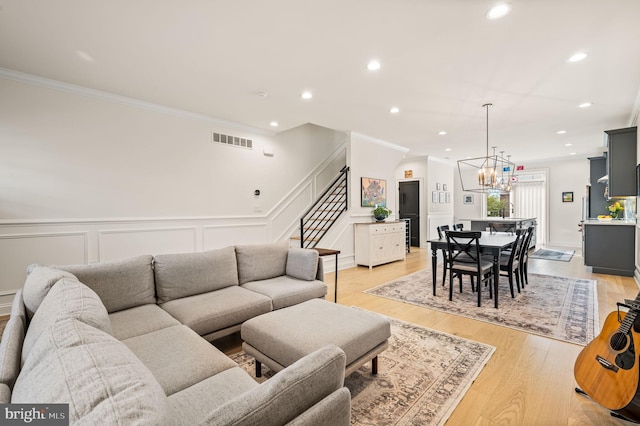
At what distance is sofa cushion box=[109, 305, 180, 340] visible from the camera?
183 centimetres

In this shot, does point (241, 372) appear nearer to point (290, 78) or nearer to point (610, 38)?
point (290, 78)

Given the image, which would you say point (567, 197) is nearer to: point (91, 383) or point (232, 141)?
point (232, 141)

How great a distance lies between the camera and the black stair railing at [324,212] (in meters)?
5.79

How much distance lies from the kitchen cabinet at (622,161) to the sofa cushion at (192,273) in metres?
5.95

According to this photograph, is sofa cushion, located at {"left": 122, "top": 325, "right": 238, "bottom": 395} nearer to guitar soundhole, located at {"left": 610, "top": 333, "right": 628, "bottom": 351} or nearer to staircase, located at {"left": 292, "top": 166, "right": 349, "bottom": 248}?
guitar soundhole, located at {"left": 610, "top": 333, "right": 628, "bottom": 351}

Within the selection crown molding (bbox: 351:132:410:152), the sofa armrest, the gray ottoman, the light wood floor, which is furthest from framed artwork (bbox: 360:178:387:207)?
the sofa armrest

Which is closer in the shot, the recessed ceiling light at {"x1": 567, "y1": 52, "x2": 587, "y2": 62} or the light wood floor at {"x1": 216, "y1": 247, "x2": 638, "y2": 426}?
the light wood floor at {"x1": 216, "y1": 247, "x2": 638, "y2": 426}

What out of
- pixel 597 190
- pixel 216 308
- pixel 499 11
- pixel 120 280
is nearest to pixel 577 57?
pixel 499 11

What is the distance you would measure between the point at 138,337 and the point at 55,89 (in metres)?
3.43

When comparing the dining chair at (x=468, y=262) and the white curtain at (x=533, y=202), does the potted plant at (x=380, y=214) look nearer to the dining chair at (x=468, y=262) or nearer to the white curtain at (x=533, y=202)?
the dining chair at (x=468, y=262)

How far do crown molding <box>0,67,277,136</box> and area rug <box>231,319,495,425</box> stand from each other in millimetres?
3612

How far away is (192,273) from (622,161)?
6.40 meters

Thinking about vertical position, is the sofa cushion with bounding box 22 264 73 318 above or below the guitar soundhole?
above

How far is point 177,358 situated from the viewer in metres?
1.50
